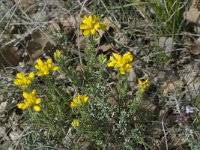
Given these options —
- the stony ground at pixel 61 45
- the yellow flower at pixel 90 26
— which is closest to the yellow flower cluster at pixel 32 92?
the yellow flower at pixel 90 26

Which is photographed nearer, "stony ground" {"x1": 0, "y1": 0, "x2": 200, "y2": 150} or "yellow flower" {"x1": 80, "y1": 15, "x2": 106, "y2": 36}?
"yellow flower" {"x1": 80, "y1": 15, "x2": 106, "y2": 36}

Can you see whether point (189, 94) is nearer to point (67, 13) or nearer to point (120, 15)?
point (120, 15)

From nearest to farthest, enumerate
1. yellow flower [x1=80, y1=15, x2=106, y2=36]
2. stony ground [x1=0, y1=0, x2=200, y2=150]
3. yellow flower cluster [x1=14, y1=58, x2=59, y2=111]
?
yellow flower cluster [x1=14, y1=58, x2=59, y2=111] → yellow flower [x1=80, y1=15, x2=106, y2=36] → stony ground [x1=0, y1=0, x2=200, y2=150]

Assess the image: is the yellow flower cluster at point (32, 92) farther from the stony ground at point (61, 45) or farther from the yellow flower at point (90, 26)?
the stony ground at point (61, 45)

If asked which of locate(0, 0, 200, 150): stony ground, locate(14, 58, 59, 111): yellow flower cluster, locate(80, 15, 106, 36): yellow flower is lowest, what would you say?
locate(0, 0, 200, 150): stony ground

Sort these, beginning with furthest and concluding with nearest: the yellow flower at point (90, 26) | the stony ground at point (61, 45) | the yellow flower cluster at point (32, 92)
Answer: the stony ground at point (61, 45) < the yellow flower at point (90, 26) < the yellow flower cluster at point (32, 92)

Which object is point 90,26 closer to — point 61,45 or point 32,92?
point 32,92

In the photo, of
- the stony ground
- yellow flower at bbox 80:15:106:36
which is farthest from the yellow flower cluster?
the stony ground

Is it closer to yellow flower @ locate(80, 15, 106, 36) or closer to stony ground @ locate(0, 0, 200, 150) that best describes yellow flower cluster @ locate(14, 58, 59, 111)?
yellow flower @ locate(80, 15, 106, 36)

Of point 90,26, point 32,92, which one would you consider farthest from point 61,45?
point 32,92

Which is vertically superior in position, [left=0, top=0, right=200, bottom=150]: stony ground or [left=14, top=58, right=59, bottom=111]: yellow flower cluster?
[left=14, top=58, right=59, bottom=111]: yellow flower cluster

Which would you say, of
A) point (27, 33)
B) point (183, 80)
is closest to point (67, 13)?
point (27, 33)
